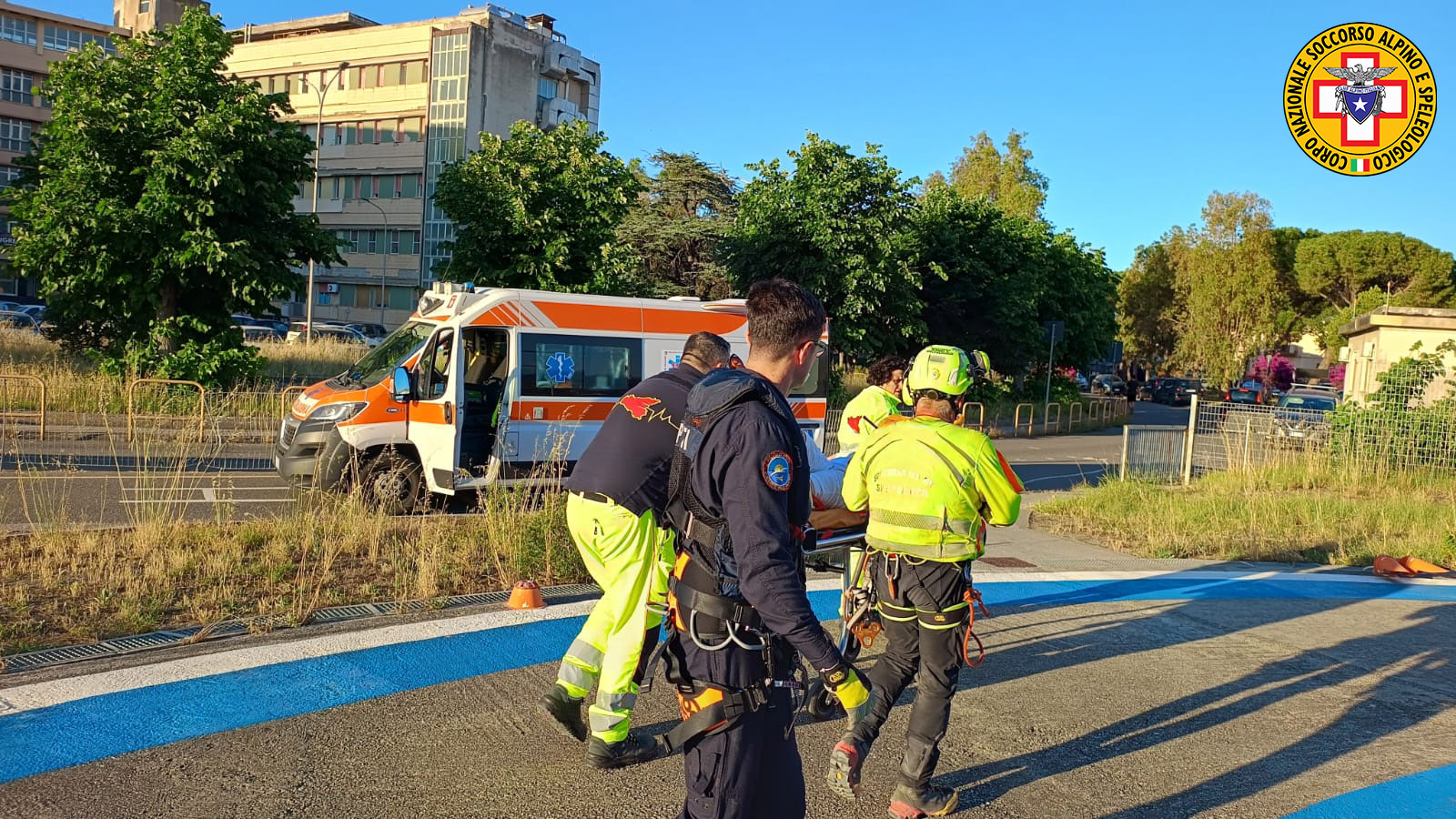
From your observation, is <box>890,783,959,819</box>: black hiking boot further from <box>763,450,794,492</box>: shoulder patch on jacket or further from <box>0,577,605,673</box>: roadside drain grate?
<box>0,577,605,673</box>: roadside drain grate

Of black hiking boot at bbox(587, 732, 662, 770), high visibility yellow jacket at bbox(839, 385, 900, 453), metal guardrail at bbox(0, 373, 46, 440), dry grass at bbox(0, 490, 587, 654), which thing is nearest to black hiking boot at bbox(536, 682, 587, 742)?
black hiking boot at bbox(587, 732, 662, 770)

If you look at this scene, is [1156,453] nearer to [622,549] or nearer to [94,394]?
[622,549]

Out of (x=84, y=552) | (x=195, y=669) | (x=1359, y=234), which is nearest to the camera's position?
(x=195, y=669)

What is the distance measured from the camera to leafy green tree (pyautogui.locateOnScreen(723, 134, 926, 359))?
81.0 feet

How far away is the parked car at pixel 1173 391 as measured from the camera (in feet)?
197

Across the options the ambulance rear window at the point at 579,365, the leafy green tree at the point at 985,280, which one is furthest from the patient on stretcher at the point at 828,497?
the leafy green tree at the point at 985,280

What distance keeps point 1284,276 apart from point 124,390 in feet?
219

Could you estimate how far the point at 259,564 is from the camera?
7.42 meters

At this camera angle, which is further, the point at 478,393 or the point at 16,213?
the point at 16,213

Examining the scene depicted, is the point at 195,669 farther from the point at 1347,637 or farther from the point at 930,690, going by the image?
the point at 1347,637

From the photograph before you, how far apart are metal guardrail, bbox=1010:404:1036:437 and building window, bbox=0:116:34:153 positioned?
6356 centimetres

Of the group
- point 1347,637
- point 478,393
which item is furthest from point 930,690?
point 478,393

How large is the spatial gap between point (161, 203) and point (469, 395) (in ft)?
32.3

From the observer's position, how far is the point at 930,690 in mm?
4176
